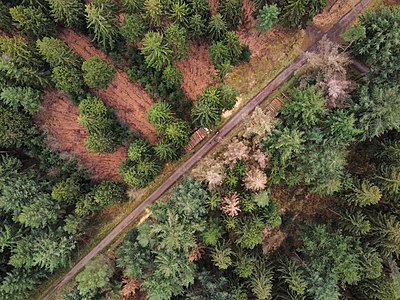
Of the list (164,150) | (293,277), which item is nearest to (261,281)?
(293,277)

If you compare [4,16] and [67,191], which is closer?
[4,16]

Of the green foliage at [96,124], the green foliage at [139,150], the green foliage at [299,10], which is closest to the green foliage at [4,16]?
the green foliage at [96,124]

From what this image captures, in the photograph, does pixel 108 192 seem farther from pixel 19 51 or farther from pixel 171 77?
pixel 19 51

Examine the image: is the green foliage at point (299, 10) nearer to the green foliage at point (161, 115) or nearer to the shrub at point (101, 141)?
the green foliage at point (161, 115)

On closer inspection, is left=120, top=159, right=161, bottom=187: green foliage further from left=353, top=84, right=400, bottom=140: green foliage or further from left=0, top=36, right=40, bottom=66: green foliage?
left=353, top=84, right=400, bottom=140: green foliage

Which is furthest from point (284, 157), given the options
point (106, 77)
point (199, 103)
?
point (106, 77)

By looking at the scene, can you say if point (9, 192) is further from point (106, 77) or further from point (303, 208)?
point (303, 208)
